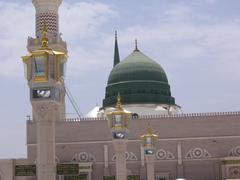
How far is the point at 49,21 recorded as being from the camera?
46.2m

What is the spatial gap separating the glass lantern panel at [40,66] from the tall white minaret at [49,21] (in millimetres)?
28188

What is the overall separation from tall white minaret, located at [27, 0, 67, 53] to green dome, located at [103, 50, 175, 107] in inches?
304

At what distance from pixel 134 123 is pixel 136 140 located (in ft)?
4.02

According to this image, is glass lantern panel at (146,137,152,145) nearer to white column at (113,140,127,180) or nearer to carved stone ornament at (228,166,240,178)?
white column at (113,140,127,180)

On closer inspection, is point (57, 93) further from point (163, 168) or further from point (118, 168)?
point (163, 168)

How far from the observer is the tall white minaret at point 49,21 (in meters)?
45.7

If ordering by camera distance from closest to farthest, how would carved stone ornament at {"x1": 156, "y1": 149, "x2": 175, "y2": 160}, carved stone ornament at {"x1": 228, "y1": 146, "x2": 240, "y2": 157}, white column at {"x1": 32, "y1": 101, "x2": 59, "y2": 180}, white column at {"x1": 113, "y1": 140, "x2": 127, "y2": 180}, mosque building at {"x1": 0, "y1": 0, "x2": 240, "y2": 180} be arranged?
white column at {"x1": 32, "y1": 101, "x2": 59, "y2": 180}, white column at {"x1": 113, "y1": 140, "x2": 127, "y2": 180}, mosque building at {"x1": 0, "y1": 0, "x2": 240, "y2": 180}, carved stone ornament at {"x1": 228, "y1": 146, "x2": 240, "y2": 157}, carved stone ornament at {"x1": 156, "y1": 149, "x2": 175, "y2": 160}

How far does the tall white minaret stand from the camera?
45719 mm

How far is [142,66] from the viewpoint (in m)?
53.1

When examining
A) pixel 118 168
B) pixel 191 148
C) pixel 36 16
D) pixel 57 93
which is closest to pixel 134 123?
pixel 191 148

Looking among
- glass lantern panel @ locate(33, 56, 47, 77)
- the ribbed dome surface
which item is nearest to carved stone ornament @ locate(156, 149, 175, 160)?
the ribbed dome surface

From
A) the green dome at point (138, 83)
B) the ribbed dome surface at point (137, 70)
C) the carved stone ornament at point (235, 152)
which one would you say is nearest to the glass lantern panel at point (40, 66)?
the carved stone ornament at point (235, 152)

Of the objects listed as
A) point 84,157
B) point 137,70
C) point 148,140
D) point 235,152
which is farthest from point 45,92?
point 137,70

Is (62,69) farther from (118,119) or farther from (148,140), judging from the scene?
(148,140)
